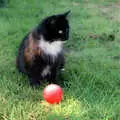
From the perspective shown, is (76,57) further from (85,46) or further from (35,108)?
(35,108)

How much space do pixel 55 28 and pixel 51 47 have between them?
269 millimetres

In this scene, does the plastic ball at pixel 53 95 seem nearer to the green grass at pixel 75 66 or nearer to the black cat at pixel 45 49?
the green grass at pixel 75 66

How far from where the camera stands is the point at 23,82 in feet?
17.9

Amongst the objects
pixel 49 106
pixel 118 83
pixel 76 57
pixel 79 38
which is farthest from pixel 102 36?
pixel 49 106

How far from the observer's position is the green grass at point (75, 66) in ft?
15.0

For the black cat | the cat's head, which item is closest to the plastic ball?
the black cat

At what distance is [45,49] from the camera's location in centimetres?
530

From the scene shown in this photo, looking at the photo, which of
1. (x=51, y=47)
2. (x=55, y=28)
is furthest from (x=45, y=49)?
(x=55, y=28)

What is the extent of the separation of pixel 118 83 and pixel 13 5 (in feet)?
15.6

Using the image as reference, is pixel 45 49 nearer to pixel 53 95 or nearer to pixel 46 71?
pixel 46 71

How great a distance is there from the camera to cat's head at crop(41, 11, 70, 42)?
5.20 metres

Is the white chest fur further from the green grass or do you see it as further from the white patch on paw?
the green grass

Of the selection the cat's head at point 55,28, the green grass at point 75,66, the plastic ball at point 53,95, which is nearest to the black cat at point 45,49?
the cat's head at point 55,28

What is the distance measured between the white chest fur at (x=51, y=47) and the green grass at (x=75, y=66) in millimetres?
433
